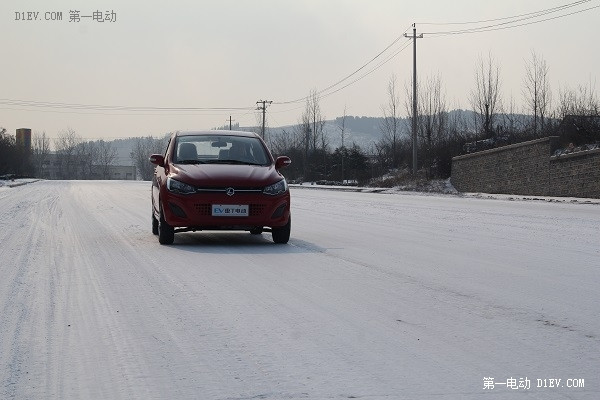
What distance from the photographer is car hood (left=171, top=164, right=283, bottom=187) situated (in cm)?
1075

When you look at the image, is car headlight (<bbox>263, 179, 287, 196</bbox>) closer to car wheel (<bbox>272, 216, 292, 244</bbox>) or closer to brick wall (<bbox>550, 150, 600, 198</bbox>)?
car wheel (<bbox>272, 216, 292, 244</bbox>)

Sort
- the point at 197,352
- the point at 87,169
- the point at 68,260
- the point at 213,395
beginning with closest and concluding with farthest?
1. the point at 213,395
2. the point at 197,352
3. the point at 68,260
4. the point at 87,169

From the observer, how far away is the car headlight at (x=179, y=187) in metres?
10.7

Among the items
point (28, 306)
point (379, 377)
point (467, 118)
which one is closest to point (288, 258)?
point (28, 306)

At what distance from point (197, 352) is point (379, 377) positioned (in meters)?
1.15

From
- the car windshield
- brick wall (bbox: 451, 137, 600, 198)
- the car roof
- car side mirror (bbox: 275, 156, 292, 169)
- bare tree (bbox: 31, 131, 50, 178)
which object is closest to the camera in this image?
the car windshield

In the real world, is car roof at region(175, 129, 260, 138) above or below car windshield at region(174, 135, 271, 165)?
above

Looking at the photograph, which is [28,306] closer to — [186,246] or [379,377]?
[379,377]

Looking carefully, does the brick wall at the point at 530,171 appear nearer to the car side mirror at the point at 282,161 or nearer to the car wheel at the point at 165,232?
the car side mirror at the point at 282,161

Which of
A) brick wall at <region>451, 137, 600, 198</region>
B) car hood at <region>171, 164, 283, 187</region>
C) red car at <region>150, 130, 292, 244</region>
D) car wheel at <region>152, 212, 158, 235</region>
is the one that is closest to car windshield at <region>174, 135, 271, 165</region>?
red car at <region>150, 130, 292, 244</region>

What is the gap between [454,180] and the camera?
44719 mm

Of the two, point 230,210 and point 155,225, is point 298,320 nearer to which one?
point 230,210

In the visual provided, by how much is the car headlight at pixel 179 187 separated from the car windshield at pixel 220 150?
841 mm

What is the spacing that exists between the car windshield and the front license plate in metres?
1.24
